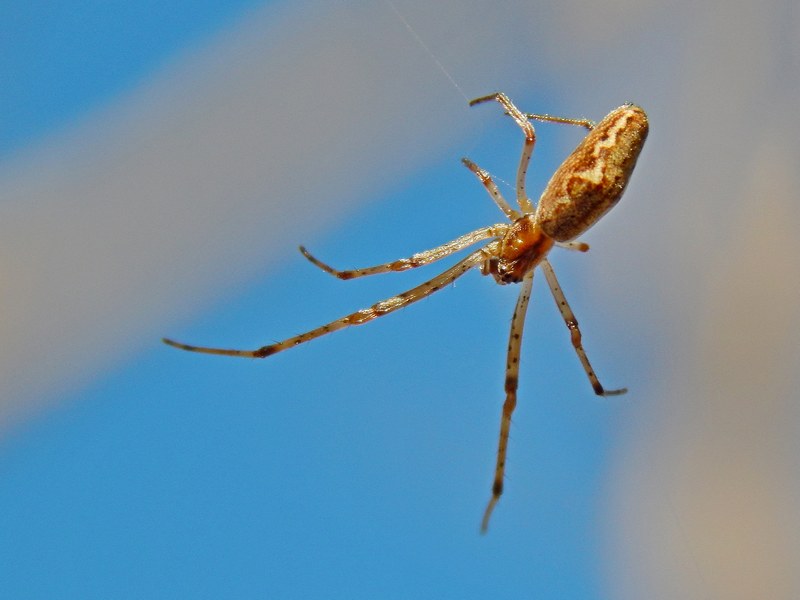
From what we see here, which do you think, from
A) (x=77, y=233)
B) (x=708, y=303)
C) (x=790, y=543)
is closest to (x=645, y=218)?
(x=708, y=303)

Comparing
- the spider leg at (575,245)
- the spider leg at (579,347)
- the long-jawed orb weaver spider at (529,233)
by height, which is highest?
the long-jawed orb weaver spider at (529,233)

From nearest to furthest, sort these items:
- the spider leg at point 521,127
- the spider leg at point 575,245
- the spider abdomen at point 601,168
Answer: the spider abdomen at point 601,168
the spider leg at point 521,127
the spider leg at point 575,245

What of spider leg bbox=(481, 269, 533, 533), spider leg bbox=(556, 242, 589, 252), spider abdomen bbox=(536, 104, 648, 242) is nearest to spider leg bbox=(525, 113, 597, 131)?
spider abdomen bbox=(536, 104, 648, 242)

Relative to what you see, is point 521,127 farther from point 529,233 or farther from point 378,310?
point 378,310

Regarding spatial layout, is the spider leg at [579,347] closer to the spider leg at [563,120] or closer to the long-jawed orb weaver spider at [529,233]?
the long-jawed orb weaver spider at [529,233]

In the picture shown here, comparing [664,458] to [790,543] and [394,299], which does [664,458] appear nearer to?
[790,543]

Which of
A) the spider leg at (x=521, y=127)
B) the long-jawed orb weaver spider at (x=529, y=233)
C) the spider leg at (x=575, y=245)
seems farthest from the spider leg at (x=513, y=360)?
the spider leg at (x=521, y=127)

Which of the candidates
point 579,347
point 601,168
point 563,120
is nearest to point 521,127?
point 563,120
